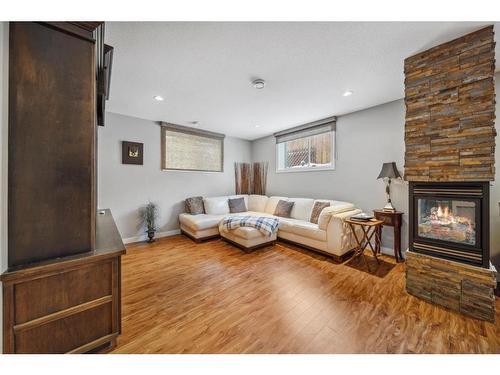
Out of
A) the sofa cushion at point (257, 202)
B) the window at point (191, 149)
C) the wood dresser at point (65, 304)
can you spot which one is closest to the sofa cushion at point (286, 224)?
the sofa cushion at point (257, 202)

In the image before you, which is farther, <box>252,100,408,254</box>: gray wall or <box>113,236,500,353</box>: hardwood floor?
<box>252,100,408,254</box>: gray wall

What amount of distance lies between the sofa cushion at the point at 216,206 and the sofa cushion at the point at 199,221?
393 millimetres

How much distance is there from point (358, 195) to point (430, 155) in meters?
1.65

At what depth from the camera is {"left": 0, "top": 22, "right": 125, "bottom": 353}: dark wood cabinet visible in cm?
103

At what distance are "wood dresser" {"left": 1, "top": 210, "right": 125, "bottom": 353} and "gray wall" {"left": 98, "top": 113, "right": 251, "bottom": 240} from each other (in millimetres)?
2612

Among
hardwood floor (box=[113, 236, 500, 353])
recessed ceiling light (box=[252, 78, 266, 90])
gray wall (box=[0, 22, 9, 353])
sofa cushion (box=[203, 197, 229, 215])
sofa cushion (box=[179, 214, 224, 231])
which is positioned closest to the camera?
gray wall (box=[0, 22, 9, 353])

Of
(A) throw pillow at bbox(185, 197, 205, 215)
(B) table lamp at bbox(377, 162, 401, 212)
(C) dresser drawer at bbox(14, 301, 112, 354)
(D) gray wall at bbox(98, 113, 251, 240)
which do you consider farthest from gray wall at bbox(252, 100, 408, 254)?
(C) dresser drawer at bbox(14, 301, 112, 354)

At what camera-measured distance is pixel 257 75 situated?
7.21 ft

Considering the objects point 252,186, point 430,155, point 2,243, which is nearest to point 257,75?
point 430,155

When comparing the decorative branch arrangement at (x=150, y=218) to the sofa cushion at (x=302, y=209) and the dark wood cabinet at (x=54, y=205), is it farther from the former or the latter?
the sofa cushion at (x=302, y=209)

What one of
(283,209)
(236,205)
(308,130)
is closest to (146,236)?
(236,205)

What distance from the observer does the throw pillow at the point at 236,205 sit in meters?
4.58

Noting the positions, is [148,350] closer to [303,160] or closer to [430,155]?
[430,155]

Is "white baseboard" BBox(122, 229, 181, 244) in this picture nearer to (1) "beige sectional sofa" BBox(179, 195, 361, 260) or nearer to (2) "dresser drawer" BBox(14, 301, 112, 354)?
(1) "beige sectional sofa" BBox(179, 195, 361, 260)
